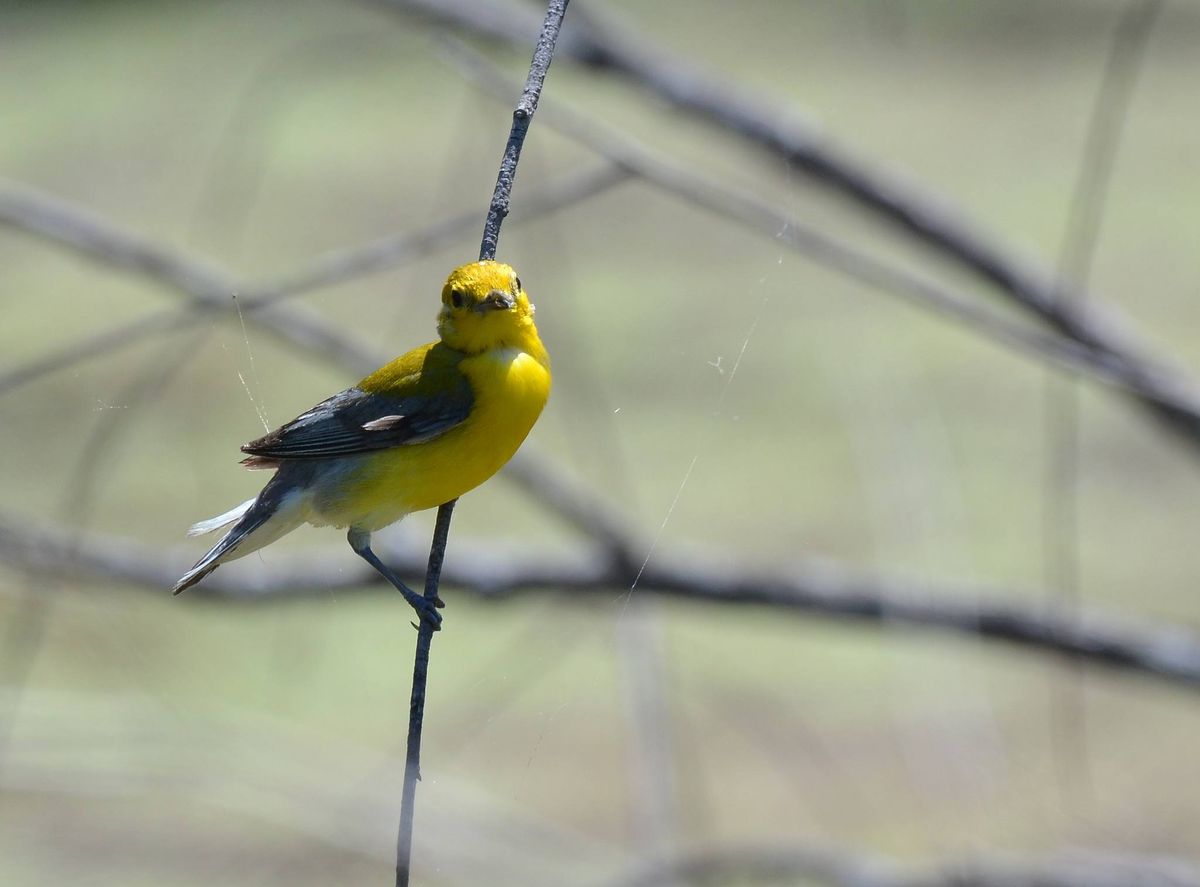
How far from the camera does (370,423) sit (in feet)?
6.56

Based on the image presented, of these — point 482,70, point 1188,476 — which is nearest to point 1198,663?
point 482,70

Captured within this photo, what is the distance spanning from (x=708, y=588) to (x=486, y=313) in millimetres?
1390

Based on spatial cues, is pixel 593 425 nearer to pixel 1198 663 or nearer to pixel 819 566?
pixel 819 566

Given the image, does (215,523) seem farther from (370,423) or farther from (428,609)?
(428,609)

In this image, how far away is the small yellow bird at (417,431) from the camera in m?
1.96

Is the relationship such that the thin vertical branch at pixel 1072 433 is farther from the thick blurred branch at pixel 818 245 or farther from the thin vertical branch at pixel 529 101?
the thin vertical branch at pixel 529 101

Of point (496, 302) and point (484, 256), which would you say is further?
point (496, 302)

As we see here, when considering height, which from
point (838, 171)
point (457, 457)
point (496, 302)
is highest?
point (838, 171)

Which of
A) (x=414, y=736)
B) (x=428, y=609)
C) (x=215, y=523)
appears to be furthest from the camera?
(x=215, y=523)

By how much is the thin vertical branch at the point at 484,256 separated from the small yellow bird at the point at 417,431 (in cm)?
36

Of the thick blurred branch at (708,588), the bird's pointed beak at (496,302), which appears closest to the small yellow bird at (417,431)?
the bird's pointed beak at (496,302)

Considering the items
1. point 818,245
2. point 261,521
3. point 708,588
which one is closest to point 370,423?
point 261,521

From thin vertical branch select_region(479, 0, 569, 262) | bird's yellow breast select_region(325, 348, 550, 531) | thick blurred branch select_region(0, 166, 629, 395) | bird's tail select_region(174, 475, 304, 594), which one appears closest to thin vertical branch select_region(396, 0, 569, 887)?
thin vertical branch select_region(479, 0, 569, 262)

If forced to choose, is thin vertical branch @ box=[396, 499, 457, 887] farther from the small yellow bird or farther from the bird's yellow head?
the bird's yellow head
